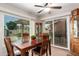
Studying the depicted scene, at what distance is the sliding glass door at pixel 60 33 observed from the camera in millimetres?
1472

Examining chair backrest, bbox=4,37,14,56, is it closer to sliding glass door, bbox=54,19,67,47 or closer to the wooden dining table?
the wooden dining table

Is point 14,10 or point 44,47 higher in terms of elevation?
point 14,10

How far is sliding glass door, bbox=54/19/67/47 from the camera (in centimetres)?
147

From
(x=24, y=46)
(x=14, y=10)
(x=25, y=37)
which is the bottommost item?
(x=24, y=46)

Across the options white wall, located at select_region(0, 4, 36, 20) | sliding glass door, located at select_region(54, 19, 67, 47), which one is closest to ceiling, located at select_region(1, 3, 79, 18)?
white wall, located at select_region(0, 4, 36, 20)

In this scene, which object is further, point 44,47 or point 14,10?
point 44,47

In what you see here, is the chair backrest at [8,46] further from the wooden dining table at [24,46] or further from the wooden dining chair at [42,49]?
the wooden dining chair at [42,49]

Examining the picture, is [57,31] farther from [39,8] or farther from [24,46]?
[24,46]

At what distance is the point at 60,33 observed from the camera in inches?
59.5

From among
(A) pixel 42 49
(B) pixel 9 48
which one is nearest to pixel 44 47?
(A) pixel 42 49

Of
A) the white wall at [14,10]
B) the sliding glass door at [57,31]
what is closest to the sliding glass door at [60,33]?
the sliding glass door at [57,31]

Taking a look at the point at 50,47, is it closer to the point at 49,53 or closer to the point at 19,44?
the point at 49,53

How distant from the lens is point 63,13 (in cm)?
145

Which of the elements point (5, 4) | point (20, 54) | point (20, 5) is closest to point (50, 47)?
point (20, 54)
